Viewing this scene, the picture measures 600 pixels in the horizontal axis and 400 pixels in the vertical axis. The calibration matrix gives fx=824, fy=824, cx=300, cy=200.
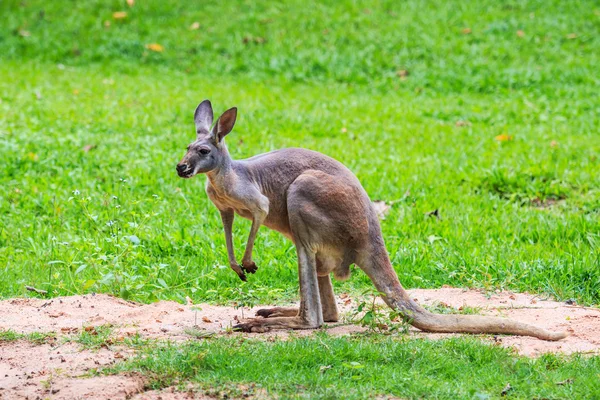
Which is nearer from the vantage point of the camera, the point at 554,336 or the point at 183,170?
the point at 183,170

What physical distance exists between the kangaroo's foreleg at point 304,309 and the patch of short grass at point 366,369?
0.93 feet

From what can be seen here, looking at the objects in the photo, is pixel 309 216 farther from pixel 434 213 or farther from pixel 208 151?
pixel 434 213

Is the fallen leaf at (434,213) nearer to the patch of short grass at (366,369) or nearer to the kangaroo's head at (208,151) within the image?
the patch of short grass at (366,369)

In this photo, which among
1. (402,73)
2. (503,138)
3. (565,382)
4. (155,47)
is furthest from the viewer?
(155,47)

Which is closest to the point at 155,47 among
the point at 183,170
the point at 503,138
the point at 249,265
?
the point at 503,138

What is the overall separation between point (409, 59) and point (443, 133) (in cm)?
334

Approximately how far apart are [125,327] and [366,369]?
150cm

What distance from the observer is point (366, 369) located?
390 centimetres

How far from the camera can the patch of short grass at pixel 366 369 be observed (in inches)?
145

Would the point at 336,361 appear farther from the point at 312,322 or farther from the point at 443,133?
the point at 443,133

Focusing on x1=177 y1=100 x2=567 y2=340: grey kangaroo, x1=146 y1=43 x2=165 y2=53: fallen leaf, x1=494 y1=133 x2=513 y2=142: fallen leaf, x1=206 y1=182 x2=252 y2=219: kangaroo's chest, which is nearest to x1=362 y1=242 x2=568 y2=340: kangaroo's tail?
x1=177 y1=100 x2=567 y2=340: grey kangaroo

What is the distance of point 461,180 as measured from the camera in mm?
8156

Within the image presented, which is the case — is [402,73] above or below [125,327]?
above

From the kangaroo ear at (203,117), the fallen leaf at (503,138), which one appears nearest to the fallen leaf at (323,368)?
the kangaroo ear at (203,117)
